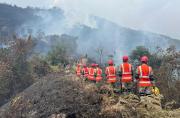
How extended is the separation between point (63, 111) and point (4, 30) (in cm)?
7738

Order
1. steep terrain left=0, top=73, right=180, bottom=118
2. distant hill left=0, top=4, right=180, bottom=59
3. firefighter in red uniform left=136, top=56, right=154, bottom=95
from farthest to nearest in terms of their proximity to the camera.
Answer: distant hill left=0, top=4, right=180, bottom=59
firefighter in red uniform left=136, top=56, right=154, bottom=95
steep terrain left=0, top=73, right=180, bottom=118

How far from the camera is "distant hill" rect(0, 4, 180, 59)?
336 ft

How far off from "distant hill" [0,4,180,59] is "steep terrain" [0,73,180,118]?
7960 cm

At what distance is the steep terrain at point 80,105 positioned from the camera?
1044 cm

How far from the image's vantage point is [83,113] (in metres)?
11.0

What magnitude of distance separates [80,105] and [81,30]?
108 m

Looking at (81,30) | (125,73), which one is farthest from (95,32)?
(125,73)

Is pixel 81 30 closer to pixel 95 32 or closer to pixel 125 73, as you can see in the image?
pixel 95 32

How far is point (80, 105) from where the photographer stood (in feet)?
36.9

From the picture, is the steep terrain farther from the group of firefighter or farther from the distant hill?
the distant hill

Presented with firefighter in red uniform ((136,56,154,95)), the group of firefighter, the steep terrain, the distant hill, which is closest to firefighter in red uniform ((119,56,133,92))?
the group of firefighter

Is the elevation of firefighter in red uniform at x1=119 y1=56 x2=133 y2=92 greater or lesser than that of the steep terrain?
greater

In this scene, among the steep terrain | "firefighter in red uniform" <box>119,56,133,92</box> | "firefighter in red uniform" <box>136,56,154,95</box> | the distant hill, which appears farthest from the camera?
the distant hill

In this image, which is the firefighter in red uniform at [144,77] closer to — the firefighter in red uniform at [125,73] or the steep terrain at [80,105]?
the firefighter in red uniform at [125,73]
